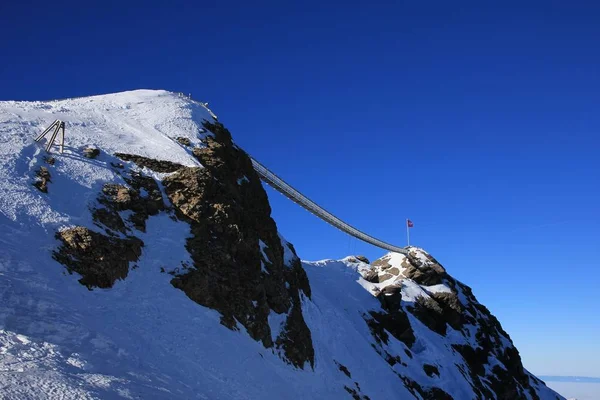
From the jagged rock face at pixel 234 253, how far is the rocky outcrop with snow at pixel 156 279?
4.1 inches

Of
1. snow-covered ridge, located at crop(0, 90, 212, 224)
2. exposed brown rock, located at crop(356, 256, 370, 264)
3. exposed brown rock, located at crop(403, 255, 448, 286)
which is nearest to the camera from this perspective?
snow-covered ridge, located at crop(0, 90, 212, 224)

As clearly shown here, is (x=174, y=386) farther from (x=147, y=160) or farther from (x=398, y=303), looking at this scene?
(x=398, y=303)

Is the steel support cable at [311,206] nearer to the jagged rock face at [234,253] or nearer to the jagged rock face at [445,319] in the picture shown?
the jagged rock face at [445,319]

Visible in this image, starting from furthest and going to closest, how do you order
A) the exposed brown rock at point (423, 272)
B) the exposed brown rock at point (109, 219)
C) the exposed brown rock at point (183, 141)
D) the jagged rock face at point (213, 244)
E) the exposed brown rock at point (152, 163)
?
the exposed brown rock at point (423, 272) → the exposed brown rock at point (183, 141) → the exposed brown rock at point (152, 163) → the exposed brown rock at point (109, 219) → the jagged rock face at point (213, 244)

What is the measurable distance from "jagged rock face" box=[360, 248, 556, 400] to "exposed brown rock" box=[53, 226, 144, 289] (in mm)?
31080

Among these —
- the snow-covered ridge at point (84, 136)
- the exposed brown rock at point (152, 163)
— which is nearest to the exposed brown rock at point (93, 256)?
the snow-covered ridge at point (84, 136)

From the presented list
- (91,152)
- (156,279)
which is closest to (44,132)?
(91,152)

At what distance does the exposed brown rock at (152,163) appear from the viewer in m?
27.1

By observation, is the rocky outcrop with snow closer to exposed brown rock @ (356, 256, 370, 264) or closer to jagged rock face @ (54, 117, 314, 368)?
jagged rock face @ (54, 117, 314, 368)

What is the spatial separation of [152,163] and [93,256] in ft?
33.2

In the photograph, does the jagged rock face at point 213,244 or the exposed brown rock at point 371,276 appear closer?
the jagged rock face at point 213,244

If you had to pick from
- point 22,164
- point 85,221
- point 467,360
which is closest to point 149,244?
point 85,221

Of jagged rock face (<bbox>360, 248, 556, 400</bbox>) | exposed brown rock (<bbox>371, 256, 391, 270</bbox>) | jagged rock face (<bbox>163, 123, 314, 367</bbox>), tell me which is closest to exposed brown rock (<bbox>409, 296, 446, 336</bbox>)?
jagged rock face (<bbox>360, 248, 556, 400</bbox>)

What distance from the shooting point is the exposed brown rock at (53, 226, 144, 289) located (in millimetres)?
17547
